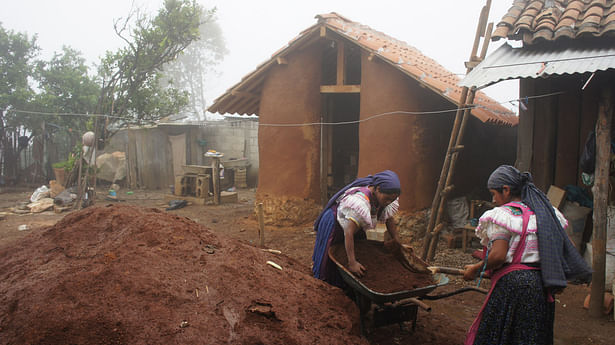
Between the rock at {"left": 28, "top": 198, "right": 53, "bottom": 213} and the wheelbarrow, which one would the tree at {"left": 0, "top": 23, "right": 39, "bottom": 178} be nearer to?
the rock at {"left": 28, "top": 198, "right": 53, "bottom": 213}

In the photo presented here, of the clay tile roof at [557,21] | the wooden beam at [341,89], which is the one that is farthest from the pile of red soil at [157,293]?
the wooden beam at [341,89]

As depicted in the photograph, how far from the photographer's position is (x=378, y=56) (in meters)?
6.77

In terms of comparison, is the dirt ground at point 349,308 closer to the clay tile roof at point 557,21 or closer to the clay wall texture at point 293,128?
the clay wall texture at point 293,128

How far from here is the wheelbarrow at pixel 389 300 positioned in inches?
116

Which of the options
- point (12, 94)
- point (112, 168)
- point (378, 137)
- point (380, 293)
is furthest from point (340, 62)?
point (12, 94)

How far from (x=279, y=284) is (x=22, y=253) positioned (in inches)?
93.4

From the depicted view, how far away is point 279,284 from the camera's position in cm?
317

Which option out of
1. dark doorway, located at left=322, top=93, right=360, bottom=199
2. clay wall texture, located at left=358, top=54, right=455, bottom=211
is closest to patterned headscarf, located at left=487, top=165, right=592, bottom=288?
clay wall texture, located at left=358, top=54, right=455, bottom=211

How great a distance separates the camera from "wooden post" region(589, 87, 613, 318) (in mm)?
4121

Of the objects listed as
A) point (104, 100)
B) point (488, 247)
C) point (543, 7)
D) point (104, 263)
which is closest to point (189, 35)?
point (104, 100)

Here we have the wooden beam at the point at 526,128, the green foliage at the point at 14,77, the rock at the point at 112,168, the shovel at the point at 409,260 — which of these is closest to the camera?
the shovel at the point at 409,260

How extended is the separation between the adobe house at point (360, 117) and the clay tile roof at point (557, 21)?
1.27 meters

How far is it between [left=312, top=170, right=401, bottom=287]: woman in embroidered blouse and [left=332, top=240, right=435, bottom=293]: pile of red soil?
0.34 feet

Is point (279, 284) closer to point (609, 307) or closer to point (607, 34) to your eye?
point (609, 307)
